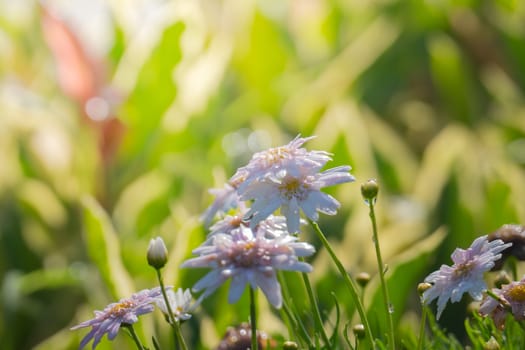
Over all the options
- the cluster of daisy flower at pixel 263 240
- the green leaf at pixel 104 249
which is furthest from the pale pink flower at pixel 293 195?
the green leaf at pixel 104 249

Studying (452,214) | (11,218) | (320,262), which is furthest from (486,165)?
(11,218)

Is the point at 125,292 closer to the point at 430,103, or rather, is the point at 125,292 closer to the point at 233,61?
the point at 233,61

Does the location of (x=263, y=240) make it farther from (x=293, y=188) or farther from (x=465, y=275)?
(x=465, y=275)

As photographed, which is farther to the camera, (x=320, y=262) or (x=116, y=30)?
(x=116, y=30)

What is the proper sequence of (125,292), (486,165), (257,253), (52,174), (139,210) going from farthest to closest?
(52,174), (139,210), (486,165), (125,292), (257,253)

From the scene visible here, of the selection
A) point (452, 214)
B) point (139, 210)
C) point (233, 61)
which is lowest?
point (452, 214)

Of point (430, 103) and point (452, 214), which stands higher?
point (430, 103)

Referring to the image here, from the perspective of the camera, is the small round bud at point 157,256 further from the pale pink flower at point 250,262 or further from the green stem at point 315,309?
the green stem at point 315,309

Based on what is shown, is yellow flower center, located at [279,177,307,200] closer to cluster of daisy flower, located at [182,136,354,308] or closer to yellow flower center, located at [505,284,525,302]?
cluster of daisy flower, located at [182,136,354,308]

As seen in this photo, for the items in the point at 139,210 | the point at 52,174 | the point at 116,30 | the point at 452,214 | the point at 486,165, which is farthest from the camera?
the point at 116,30
